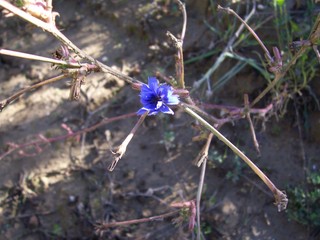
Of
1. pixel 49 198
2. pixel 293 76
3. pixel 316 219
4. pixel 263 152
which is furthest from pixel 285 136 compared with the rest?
pixel 49 198

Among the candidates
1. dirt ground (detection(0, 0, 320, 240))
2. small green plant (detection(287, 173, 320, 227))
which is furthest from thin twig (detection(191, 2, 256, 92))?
small green plant (detection(287, 173, 320, 227))

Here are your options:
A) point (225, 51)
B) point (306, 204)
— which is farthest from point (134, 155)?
point (306, 204)

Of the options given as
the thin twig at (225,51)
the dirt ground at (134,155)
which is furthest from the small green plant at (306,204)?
the thin twig at (225,51)

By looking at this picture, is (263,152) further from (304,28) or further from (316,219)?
(304,28)

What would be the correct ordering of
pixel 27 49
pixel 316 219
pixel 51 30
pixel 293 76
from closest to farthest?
1. pixel 51 30
2. pixel 316 219
3. pixel 293 76
4. pixel 27 49

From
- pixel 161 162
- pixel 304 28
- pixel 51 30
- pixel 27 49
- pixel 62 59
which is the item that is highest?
pixel 51 30

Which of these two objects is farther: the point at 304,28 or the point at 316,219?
the point at 304,28

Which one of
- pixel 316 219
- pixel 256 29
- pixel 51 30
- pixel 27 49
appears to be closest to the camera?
pixel 51 30
